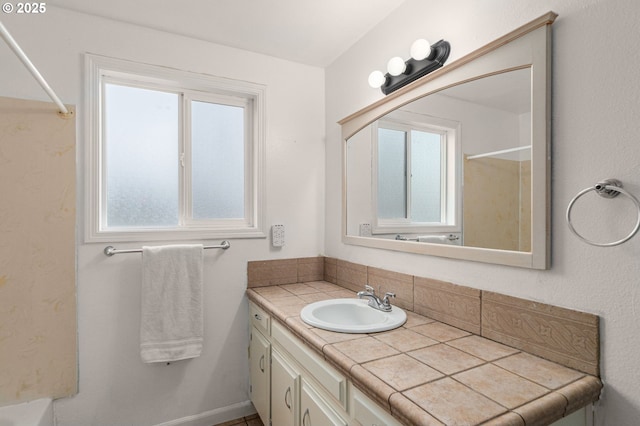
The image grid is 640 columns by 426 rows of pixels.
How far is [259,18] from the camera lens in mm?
1768

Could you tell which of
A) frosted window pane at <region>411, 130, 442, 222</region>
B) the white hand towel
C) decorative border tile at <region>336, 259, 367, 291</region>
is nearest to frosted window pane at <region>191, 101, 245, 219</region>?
the white hand towel

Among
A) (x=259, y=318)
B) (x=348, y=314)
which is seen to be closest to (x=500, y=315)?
(x=348, y=314)

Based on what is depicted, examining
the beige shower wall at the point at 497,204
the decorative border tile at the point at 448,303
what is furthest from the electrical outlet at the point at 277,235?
the beige shower wall at the point at 497,204

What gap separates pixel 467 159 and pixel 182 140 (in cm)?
162

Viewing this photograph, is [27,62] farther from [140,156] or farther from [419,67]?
[419,67]

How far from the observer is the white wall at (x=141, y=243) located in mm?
1670

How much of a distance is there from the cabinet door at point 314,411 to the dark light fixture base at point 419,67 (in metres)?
1.42

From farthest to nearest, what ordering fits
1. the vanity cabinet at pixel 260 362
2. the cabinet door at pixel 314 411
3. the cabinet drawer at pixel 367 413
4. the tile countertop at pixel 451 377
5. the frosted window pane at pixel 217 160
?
1. the frosted window pane at pixel 217 160
2. the vanity cabinet at pixel 260 362
3. the cabinet door at pixel 314 411
4. the cabinet drawer at pixel 367 413
5. the tile countertop at pixel 451 377

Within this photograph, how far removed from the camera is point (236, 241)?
2.07m

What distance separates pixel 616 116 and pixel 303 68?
1812mm

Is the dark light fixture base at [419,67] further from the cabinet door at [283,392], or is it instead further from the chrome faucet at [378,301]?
the cabinet door at [283,392]

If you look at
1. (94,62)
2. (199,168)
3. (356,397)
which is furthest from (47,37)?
(356,397)

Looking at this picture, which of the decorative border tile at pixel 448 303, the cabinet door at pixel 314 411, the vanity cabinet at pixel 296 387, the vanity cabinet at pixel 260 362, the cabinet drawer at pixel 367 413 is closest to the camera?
the cabinet drawer at pixel 367 413

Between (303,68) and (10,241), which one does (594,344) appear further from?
(10,241)
